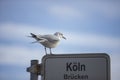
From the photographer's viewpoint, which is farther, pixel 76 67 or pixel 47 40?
pixel 47 40

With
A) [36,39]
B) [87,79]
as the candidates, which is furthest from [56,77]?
[36,39]

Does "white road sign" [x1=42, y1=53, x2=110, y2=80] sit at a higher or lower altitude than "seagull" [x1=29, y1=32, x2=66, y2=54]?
lower

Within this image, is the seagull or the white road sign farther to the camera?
the seagull

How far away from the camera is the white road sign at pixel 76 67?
586 cm

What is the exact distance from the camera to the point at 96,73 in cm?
584

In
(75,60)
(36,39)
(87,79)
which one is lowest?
(87,79)

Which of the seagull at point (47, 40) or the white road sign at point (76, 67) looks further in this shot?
the seagull at point (47, 40)

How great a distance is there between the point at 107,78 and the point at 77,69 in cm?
63

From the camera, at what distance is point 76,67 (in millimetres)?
5988

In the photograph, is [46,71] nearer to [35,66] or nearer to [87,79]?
[35,66]

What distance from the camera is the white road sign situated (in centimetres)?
586

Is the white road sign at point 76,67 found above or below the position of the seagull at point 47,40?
below

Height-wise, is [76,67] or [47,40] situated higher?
[47,40]

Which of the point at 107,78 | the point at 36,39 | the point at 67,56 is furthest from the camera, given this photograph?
the point at 36,39
